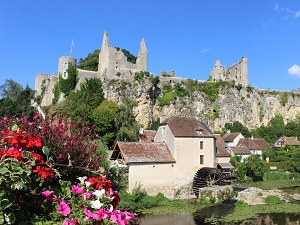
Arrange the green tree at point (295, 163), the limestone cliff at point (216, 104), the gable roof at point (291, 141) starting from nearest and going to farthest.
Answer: the green tree at point (295, 163), the limestone cliff at point (216, 104), the gable roof at point (291, 141)

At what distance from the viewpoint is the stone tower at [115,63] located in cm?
4859

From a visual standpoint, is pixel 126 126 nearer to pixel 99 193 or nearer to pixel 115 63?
pixel 115 63

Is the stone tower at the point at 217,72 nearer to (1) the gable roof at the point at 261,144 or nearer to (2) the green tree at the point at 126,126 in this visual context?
(1) the gable roof at the point at 261,144

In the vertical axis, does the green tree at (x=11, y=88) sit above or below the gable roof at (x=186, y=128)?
above

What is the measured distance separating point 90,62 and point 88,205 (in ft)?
195

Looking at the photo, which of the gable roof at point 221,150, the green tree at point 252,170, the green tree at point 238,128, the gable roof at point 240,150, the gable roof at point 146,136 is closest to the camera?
the gable roof at point 146,136

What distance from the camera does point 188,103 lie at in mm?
54469

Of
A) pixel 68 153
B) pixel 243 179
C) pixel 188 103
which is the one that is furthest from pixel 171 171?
pixel 188 103

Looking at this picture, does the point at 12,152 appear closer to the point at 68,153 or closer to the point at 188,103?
the point at 68,153

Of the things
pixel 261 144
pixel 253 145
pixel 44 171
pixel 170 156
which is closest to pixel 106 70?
pixel 170 156

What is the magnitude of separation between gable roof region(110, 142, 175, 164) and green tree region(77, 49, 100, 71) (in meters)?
38.6

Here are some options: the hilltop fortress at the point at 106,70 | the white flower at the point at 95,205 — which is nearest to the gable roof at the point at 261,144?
the hilltop fortress at the point at 106,70

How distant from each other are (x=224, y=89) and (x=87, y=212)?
187 feet

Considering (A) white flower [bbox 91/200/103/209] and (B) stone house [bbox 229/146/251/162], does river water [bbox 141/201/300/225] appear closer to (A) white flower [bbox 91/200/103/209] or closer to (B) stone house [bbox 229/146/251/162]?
(A) white flower [bbox 91/200/103/209]
